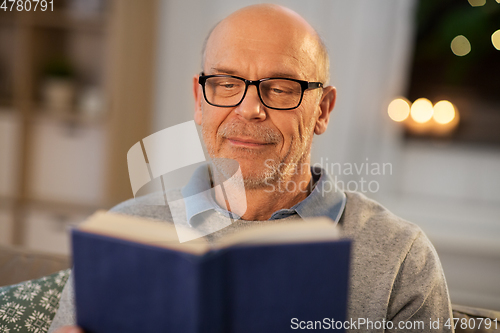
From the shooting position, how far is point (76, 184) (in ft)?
8.20

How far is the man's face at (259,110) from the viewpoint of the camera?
3.28 feet

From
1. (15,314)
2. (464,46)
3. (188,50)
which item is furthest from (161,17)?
(15,314)

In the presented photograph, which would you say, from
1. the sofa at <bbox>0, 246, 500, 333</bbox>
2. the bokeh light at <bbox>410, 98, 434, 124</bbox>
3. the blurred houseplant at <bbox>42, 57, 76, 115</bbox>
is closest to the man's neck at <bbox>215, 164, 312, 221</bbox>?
the sofa at <bbox>0, 246, 500, 333</bbox>

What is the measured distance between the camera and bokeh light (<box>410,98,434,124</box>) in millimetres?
2459


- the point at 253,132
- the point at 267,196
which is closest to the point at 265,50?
the point at 253,132

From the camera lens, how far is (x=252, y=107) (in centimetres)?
99

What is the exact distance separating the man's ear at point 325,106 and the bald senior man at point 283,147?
4 cm

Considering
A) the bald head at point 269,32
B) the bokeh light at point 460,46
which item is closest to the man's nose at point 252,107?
the bald head at point 269,32

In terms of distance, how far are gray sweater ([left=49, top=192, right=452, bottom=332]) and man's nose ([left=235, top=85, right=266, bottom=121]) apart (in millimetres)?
244

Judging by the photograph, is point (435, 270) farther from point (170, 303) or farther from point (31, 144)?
point (31, 144)

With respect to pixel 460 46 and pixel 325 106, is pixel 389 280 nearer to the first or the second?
pixel 325 106

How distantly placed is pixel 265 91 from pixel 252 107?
53 mm

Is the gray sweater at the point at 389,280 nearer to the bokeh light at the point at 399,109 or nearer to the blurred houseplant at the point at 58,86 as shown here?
the bokeh light at the point at 399,109

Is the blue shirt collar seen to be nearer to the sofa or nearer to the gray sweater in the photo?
the gray sweater
